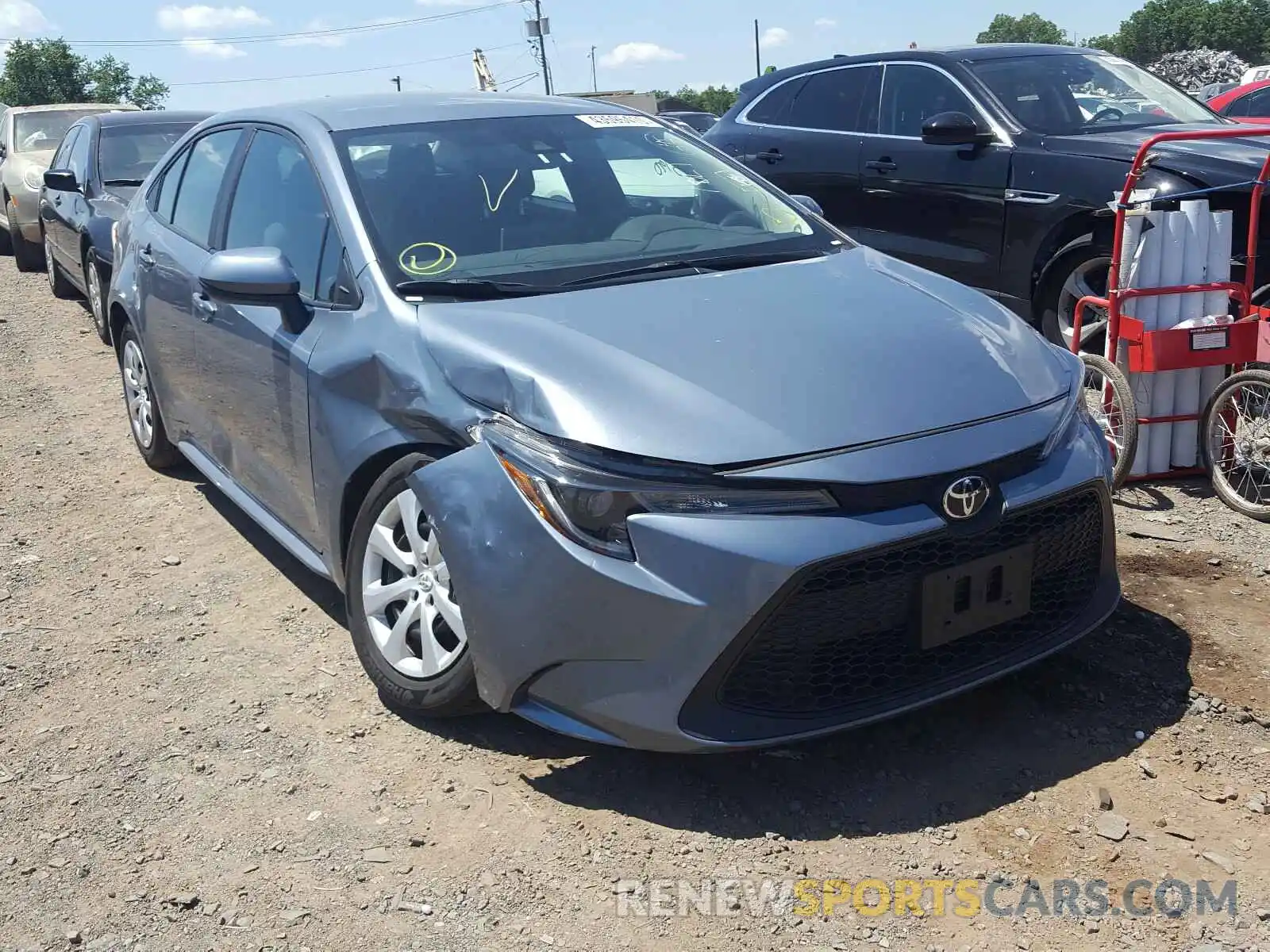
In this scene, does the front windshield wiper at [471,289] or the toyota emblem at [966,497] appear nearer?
the toyota emblem at [966,497]

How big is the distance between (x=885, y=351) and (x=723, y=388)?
46 cm

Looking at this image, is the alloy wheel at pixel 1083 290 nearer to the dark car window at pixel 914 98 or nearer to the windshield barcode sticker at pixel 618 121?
the dark car window at pixel 914 98

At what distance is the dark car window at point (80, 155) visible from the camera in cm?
926

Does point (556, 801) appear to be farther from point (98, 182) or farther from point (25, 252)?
point (25, 252)

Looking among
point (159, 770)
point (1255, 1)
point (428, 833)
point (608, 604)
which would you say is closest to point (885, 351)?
point (608, 604)

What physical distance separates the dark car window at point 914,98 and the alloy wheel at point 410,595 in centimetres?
483

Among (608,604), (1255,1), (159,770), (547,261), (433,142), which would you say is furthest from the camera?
(1255,1)

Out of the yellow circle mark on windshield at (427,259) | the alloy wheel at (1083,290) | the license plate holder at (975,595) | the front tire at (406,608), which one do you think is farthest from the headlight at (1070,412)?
the alloy wheel at (1083,290)

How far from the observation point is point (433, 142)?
12.6ft

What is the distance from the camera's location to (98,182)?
29.5ft

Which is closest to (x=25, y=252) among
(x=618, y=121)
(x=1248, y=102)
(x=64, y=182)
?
(x=64, y=182)

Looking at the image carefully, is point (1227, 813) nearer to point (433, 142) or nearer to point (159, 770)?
point (159, 770)

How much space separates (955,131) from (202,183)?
3.89 meters

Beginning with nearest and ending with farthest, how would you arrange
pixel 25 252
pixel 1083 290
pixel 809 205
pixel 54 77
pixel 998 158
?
pixel 809 205 → pixel 1083 290 → pixel 998 158 → pixel 25 252 → pixel 54 77
